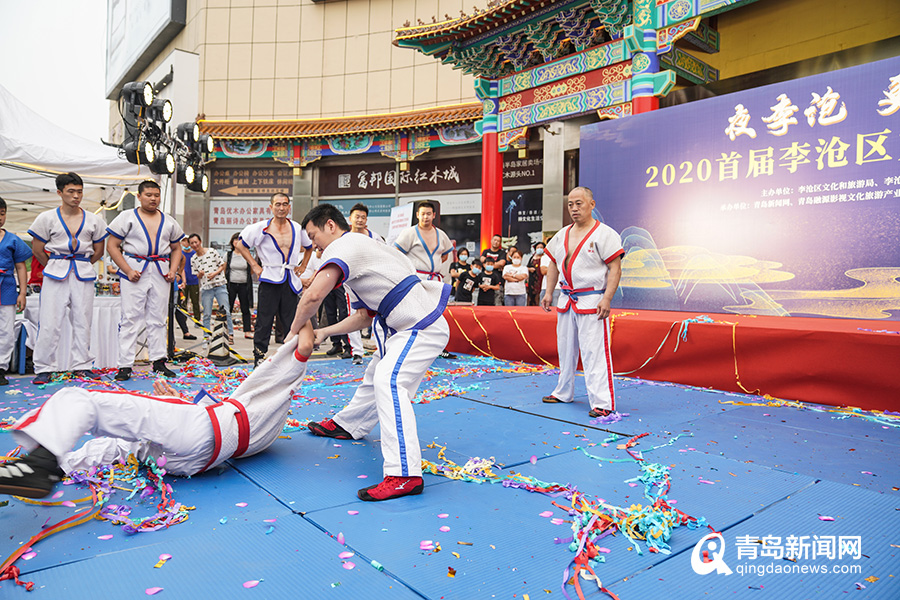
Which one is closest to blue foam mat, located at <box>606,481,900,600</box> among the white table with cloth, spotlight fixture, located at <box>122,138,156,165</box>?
the white table with cloth

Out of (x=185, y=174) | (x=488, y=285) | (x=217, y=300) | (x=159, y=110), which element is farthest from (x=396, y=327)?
(x=185, y=174)

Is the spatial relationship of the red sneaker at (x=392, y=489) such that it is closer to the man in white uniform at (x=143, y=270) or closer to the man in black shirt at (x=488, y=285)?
the man in white uniform at (x=143, y=270)

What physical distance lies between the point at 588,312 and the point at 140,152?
6500mm

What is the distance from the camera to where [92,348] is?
5098 mm

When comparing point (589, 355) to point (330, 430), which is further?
point (589, 355)

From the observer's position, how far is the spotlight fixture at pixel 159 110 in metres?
7.88

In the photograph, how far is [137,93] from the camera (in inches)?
290

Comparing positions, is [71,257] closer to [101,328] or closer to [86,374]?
[101,328]

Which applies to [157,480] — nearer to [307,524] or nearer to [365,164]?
[307,524]

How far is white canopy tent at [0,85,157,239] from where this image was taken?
693 cm

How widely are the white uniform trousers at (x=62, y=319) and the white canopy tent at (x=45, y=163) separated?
11.3 feet

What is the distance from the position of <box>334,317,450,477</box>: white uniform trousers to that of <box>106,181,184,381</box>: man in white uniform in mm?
2999

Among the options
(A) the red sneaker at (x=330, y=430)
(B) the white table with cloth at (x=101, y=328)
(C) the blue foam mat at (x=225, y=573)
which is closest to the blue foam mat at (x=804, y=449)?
(A) the red sneaker at (x=330, y=430)

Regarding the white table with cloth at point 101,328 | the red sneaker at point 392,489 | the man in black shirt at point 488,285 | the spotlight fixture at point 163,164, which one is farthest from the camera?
the man in black shirt at point 488,285
